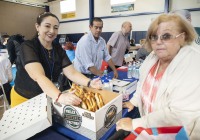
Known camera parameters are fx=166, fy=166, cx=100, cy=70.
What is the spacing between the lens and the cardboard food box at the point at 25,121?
2.97 ft

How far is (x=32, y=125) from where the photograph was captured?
0.95 m

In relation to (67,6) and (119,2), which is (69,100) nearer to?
(119,2)

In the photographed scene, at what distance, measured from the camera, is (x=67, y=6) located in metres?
9.27

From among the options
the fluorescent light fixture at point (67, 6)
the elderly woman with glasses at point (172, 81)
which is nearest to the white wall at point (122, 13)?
the fluorescent light fixture at point (67, 6)

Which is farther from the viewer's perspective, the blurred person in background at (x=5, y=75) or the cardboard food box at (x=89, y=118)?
the blurred person in background at (x=5, y=75)

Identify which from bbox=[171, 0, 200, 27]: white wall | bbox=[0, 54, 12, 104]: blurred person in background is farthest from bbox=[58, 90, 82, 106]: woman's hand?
bbox=[171, 0, 200, 27]: white wall

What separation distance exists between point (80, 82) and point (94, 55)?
3.37ft

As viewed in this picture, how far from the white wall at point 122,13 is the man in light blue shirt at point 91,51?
286 centimetres

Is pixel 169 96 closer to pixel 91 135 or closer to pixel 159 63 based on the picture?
pixel 159 63

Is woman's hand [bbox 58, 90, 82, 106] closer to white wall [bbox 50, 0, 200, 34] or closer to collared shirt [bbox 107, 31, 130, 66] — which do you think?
collared shirt [bbox 107, 31, 130, 66]

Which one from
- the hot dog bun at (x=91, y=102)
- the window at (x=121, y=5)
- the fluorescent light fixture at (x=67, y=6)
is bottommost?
the hot dog bun at (x=91, y=102)

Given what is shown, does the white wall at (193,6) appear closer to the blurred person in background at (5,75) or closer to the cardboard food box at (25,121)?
the blurred person in background at (5,75)

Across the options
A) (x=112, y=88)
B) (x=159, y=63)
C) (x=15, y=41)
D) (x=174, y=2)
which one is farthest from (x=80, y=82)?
(x=174, y=2)

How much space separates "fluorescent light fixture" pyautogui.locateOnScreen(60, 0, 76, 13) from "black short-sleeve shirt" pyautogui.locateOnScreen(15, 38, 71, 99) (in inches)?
317
